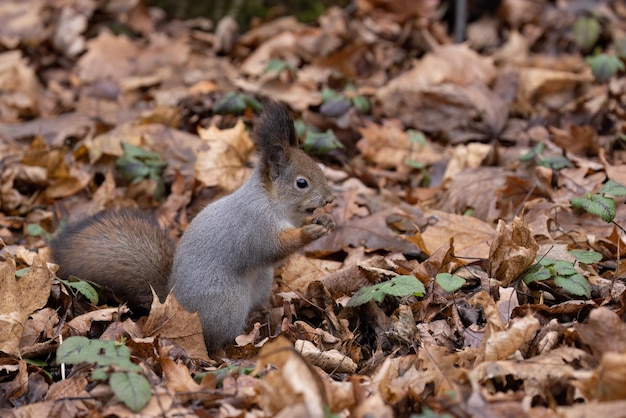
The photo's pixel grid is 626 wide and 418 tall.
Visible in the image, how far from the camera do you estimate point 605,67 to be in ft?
16.8

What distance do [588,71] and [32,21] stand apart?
5.03 metres

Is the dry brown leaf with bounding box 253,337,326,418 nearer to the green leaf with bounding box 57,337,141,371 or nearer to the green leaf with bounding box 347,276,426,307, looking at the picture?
the green leaf with bounding box 57,337,141,371

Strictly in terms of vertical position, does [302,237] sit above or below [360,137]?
above

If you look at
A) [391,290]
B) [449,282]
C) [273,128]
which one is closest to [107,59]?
[273,128]

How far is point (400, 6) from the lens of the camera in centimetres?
668

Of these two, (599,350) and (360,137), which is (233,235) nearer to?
(599,350)

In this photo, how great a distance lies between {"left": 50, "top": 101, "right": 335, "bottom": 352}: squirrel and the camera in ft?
10.8

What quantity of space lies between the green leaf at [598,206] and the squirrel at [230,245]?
1116 millimetres

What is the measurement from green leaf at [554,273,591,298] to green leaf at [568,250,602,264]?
0.43ft

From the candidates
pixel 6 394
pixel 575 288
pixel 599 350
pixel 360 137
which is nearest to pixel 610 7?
pixel 360 137

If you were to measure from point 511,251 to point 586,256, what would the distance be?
12.5 inches

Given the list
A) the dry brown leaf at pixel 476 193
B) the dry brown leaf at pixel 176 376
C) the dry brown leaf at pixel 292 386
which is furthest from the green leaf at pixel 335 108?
the dry brown leaf at pixel 292 386

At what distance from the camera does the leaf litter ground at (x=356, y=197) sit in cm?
240

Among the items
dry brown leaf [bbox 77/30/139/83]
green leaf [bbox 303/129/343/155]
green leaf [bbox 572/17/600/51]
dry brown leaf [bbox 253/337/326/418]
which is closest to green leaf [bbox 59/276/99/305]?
dry brown leaf [bbox 253/337/326/418]
